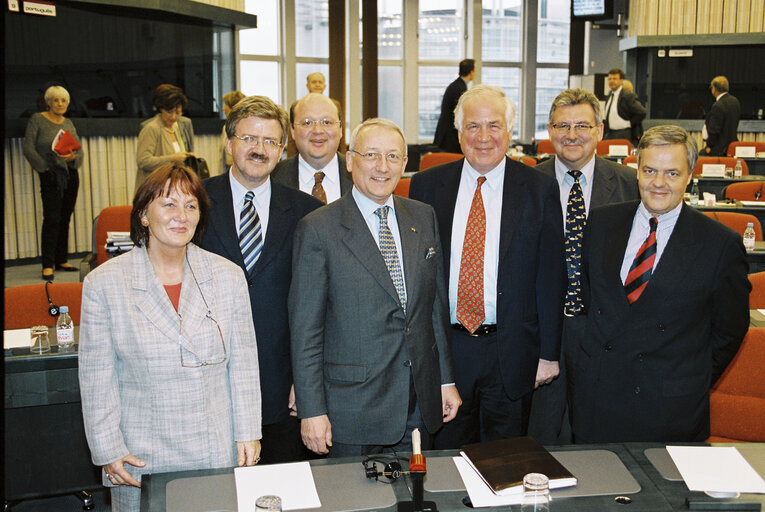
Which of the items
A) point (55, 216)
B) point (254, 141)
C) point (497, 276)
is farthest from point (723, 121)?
point (254, 141)

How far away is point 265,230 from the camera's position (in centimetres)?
281

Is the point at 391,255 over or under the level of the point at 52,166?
under

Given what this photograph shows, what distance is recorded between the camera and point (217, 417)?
7.52 feet

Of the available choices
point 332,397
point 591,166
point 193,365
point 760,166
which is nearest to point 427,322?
point 332,397

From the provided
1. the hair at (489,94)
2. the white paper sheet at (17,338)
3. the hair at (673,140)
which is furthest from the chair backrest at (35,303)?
the hair at (673,140)

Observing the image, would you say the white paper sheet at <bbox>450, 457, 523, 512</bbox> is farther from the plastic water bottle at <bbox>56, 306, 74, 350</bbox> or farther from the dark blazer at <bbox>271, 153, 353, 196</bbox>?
the plastic water bottle at <bbox>56, 306, 74, 350</bbox>

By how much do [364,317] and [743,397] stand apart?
5.81ft

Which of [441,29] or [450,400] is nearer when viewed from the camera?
[450,400]

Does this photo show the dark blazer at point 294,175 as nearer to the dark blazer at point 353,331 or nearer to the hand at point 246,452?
the dark blazer at point 353,331

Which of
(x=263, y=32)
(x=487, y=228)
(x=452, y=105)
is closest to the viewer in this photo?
(x=487, y=228)

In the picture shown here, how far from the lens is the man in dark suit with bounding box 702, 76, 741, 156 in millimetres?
11023

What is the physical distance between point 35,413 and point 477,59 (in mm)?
14211

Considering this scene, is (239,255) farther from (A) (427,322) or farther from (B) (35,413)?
(B) (35,413)

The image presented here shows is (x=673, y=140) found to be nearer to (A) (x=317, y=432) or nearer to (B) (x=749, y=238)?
(A) (x=317, y=432)
